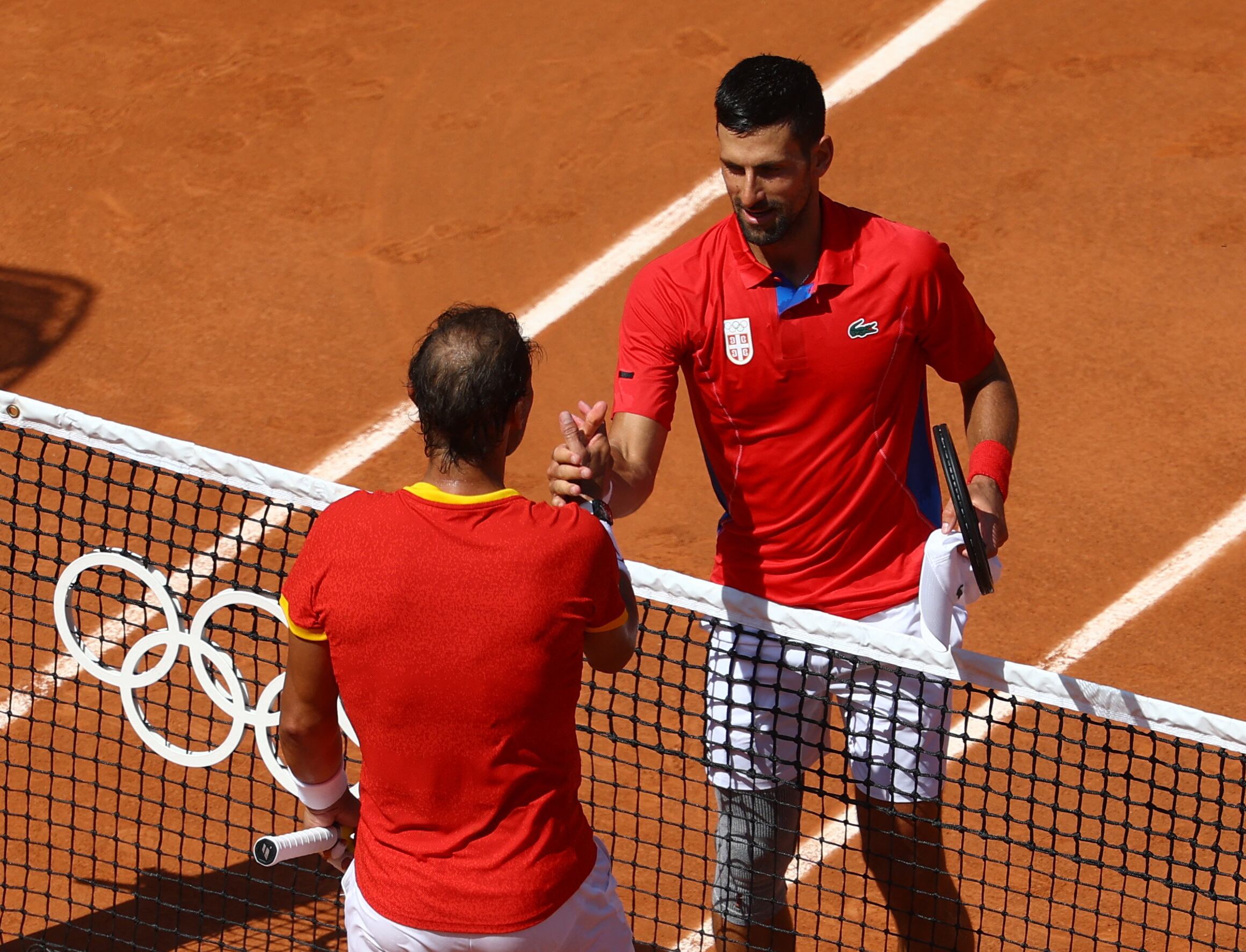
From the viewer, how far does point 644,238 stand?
1002 cm

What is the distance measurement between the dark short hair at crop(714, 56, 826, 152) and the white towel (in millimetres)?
1230

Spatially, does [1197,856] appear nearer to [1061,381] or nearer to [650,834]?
[650,834]

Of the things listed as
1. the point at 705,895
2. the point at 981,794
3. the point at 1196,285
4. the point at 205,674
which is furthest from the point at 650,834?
the point at 1196,285

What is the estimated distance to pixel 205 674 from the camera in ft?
17.2

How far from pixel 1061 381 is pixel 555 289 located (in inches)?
115

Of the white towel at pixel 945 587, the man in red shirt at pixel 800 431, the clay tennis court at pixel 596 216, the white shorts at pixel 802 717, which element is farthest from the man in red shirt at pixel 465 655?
the clay tennis court at pixel 596 216

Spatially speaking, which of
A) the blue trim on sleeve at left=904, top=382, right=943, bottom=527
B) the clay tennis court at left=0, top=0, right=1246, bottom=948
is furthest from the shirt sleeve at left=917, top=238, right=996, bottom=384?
the clay tennis court at left=0, top=0, right=1246, bottom=948

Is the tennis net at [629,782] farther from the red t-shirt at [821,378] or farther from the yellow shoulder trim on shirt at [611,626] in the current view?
the yellow shoulder trim on shirt at [611,626]

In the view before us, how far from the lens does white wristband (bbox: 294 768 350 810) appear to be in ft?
13.4

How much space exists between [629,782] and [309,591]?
10.8ft

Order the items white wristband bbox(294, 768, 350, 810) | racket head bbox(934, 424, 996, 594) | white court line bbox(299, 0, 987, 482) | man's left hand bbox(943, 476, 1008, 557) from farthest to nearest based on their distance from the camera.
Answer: white court line bbox(299, 0, 987, 482)
man's left hand bbox(943, 476, 1008, 557)
white wristband bbox(294, 768, 350, 810)
racket head bbox(934, 424, 996, 594)

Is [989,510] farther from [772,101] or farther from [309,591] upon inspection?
[309,591]

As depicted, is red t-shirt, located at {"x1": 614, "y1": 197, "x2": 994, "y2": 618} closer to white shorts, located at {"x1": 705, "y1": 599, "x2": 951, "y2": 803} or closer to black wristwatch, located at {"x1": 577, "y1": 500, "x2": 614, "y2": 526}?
white shorts, located at {"x1": 705, "y1": 599, "x2": 951, "y2": 803}

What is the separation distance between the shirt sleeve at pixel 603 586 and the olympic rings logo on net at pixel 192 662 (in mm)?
1609
